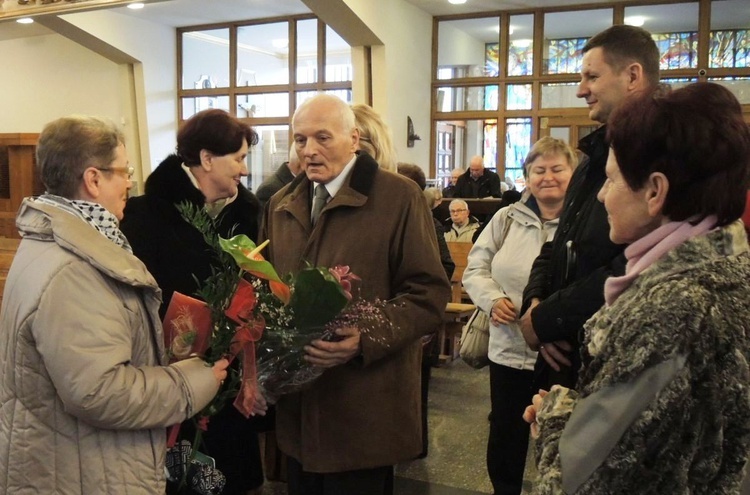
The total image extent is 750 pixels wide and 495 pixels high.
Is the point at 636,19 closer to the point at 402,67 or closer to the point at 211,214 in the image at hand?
the point at 402,67

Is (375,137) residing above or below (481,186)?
above

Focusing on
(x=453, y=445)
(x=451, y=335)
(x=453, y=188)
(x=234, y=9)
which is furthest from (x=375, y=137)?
(x=234, y=9)

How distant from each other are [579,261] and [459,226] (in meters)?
4.35

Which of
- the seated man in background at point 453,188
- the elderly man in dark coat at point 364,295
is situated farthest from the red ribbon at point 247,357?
the seated man in background at point 453,188

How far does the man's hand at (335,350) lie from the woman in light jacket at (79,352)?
28 cm

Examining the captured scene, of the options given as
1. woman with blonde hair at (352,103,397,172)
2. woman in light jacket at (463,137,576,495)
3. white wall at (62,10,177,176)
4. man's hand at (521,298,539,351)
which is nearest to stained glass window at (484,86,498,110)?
white wall at (62,10,177,176)

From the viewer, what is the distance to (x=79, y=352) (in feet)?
4.44

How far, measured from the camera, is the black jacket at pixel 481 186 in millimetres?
8570

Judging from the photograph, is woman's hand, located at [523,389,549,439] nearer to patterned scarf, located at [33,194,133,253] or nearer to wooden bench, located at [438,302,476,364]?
patterned scarf, located at [33,194,133,253]

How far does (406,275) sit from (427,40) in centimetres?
895

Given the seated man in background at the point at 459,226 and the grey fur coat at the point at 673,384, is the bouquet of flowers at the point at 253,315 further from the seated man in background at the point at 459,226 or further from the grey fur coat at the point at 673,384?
the seated man in background at the point at 459,226

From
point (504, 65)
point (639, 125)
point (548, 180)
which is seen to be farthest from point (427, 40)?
point (639, 125)

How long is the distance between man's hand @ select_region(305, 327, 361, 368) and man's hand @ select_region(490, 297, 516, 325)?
0.96 meters

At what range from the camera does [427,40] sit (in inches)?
405
